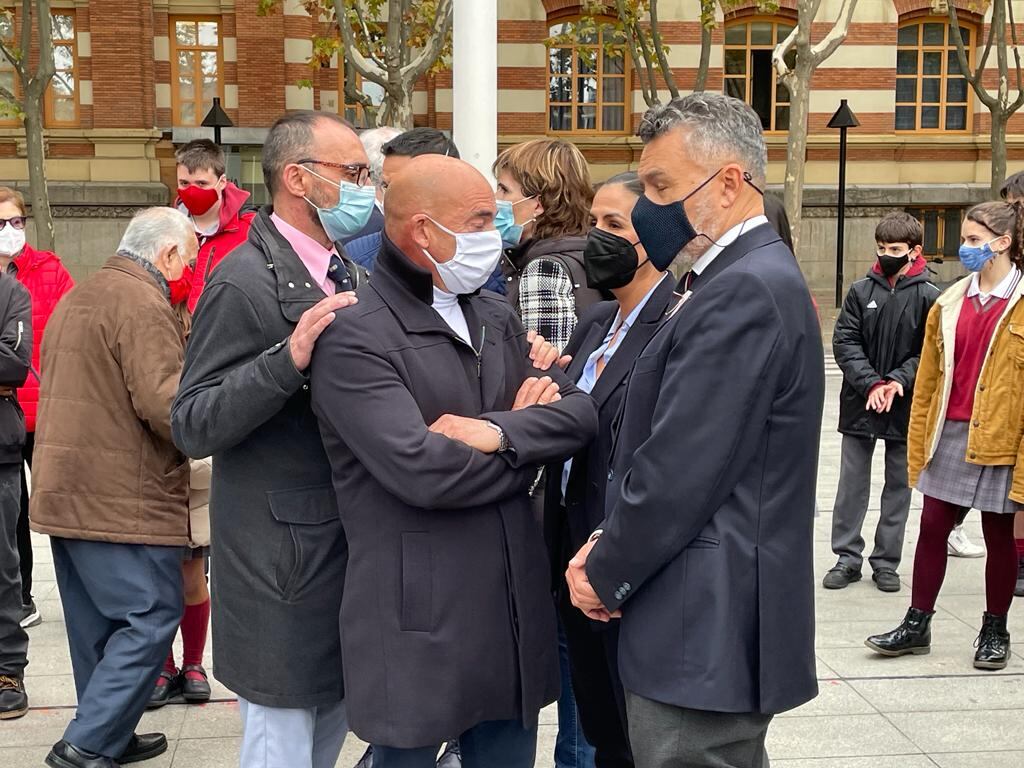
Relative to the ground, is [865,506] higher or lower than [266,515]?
lower

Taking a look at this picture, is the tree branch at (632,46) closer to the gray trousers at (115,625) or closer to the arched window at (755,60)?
the arched window at (755,60)

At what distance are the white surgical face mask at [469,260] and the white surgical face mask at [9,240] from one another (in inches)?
150

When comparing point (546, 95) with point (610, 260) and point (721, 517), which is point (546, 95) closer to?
point (610, 260)

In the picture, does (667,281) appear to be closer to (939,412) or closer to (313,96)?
(939,412)

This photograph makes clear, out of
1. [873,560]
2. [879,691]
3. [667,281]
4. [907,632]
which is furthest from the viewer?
[873,560]

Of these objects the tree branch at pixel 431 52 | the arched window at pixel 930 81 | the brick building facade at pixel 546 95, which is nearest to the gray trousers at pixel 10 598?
the tree branch at pixel 431 52

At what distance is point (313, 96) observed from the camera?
2488 centimetres

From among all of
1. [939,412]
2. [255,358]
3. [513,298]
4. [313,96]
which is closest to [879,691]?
[939,412]

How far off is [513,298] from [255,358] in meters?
1.20

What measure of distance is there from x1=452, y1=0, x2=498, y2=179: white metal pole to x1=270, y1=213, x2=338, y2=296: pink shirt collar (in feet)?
11.9

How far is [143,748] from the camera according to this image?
4.71 meters

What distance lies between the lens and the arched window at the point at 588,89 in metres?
25.9

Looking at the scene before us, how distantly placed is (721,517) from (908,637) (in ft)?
11.0

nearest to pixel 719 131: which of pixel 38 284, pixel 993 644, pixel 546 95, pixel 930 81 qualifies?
pixel 993 644
